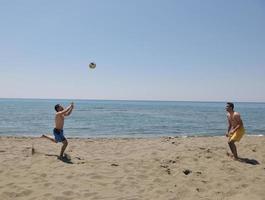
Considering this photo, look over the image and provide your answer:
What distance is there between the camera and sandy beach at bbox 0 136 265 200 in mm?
6766

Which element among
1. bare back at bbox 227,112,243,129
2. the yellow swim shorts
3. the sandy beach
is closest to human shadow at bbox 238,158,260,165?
the sandy beach

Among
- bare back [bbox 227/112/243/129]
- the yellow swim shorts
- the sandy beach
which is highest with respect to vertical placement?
bare back [bbox 227/112/243/129]

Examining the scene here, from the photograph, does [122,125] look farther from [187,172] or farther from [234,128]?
[187,172]

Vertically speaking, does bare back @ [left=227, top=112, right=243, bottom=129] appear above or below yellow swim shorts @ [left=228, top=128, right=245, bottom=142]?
above

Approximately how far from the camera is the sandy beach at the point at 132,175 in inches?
266

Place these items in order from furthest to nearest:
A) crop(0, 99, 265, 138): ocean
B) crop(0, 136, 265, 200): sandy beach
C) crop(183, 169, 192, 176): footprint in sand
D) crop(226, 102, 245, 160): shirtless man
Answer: crop(0, 99, 265, 138): ocean < crop(226, 102, 245, 160): shirtless man < crop(183, 169, 192, 176): footprint in sand < crop(0, 136, 265, 200): sandy beach

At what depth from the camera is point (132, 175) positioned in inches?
314

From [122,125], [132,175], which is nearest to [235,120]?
[132,175]

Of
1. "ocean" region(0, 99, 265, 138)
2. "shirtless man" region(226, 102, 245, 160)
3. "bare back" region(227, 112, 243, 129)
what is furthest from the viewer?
"ocean" region(0, 99, 265, 138)

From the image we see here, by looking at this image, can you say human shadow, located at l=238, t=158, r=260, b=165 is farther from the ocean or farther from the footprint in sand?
the ocean

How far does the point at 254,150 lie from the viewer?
11.1m

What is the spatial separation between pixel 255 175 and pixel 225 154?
2174 mm

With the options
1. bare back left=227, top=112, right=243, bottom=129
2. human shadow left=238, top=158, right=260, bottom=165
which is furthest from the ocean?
human shadow left=238, top=158, right=260, bottom=165

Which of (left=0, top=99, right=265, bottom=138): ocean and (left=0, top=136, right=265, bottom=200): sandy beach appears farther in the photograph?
(left=0, top=99, right=265, bottom=138): ocean
